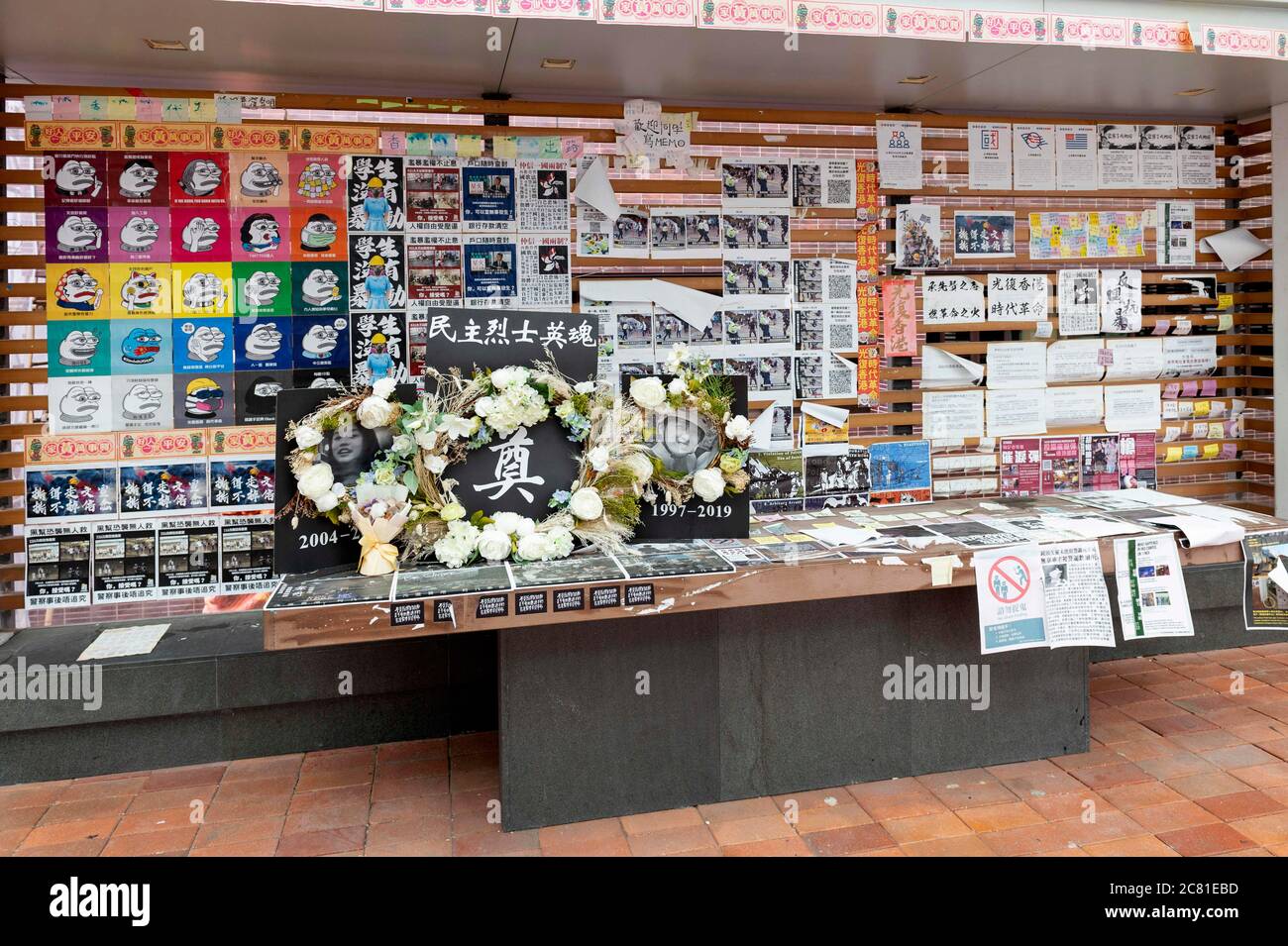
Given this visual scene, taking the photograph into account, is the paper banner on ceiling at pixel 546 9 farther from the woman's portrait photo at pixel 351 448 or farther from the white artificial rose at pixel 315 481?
the white artificial rose at pixel 315 481

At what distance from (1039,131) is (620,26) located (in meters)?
2.70

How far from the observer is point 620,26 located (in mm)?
3980

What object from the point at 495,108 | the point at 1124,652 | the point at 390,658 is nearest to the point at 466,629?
the point at 390,658

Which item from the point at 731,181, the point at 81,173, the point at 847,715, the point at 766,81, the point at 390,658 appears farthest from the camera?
the point at 731,181

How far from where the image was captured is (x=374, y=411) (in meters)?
3.50

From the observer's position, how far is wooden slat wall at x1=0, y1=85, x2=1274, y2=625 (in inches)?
178

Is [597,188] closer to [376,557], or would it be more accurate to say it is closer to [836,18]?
[836,18]

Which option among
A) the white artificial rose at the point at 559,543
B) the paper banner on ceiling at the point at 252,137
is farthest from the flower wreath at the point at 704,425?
the paper banner on ceiling at the point at 252,137

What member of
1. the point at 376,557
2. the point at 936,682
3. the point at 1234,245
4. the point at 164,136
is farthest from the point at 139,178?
the point at 1234,245

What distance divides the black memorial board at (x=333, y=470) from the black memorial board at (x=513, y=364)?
315 mm

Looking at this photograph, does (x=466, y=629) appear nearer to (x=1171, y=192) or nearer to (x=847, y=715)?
(x=847, y=715)

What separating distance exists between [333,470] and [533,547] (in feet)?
2.36

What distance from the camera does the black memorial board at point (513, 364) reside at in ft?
12.0

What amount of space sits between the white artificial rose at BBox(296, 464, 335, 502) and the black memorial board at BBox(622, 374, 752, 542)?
3.60 ft
